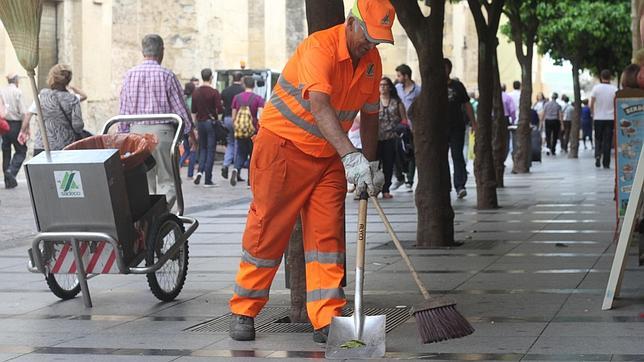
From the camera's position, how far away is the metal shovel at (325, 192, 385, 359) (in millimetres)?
6625

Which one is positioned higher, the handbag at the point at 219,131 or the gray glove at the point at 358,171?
the gray glove at the point at 358,171

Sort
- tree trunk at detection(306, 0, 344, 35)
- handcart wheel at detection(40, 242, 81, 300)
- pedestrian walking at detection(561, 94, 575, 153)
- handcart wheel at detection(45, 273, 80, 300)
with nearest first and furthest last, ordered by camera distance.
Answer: tree trunk at detection(306, 0, 344, 35)
handcart wheel at detection(40, 242, 81, 300)
handcart wheel at detection(45, 273, 80, 300)
pedestrian walking at detection(561, 94, 575, 153)

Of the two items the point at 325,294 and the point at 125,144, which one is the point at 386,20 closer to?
the point at 325,294

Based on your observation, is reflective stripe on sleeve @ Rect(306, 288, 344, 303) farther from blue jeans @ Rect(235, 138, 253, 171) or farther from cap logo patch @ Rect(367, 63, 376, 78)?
Result: blue jeans @ Rect(235, 138, 253, 171)

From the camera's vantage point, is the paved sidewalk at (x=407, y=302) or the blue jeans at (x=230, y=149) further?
the blue jeans at (x=230, y=149)

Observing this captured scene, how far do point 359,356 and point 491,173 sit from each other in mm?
9940

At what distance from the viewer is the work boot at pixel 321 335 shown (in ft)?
23.1

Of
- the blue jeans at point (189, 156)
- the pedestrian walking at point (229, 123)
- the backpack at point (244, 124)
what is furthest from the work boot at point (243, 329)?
the blue jeans at point (189, 156)

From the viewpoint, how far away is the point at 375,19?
6863mm

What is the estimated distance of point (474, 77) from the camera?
5612 cm

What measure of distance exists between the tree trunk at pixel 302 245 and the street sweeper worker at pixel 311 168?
0.64 meters

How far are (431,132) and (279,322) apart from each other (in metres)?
4.47

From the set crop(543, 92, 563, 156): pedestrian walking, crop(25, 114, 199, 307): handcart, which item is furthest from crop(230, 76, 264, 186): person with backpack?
crop(543, 92, 563, 156): pedestrian walking

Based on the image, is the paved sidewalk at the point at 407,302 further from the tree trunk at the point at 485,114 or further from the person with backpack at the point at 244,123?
the person with backpack at the point at 244,123
